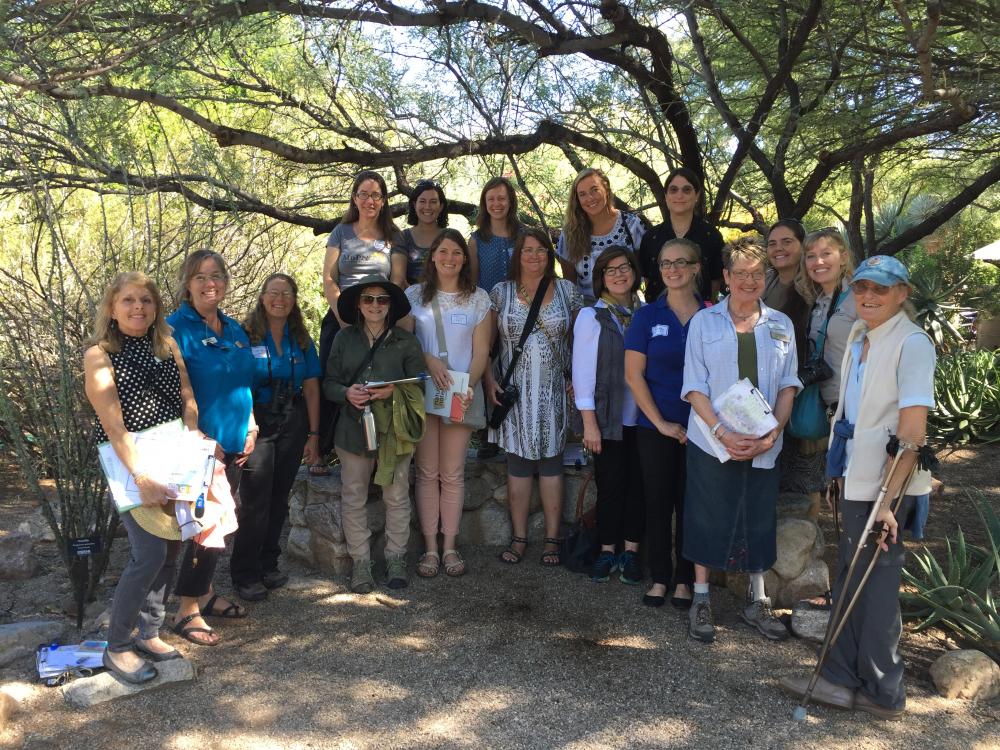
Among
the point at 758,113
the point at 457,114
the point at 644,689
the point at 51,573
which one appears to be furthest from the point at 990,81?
the point at 51,573

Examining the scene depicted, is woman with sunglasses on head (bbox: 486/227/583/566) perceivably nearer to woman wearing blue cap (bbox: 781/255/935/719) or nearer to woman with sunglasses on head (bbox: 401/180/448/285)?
woman with sunglasses on head (bbox: 401/180/448/285)

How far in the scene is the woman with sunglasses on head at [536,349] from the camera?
501cm

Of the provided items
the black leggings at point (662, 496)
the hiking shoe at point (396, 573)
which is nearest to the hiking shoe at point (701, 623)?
the black leggings at point (662, 496)

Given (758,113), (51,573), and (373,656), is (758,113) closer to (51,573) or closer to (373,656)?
(373,656)

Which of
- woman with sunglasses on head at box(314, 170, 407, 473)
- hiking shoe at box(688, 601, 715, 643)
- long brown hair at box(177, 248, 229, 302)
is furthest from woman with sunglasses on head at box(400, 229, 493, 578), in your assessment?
hiking shoe at box(688, 601, 715, 643)

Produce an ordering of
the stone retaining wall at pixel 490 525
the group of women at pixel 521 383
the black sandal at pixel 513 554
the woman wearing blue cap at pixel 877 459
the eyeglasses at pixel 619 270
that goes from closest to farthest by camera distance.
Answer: the woman wearing blue cap at pixel 877 459
the group of women at pixel 521 383
the stone retaining wall at pixel 490 525
the eyeglasses at pixel 619 270
the black sandal at pixel 513 554

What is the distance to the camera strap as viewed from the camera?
196 inches

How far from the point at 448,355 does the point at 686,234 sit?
1583 mm

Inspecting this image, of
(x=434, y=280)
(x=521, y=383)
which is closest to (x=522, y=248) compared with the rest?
(x=434, y=280)

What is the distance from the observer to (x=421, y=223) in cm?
546

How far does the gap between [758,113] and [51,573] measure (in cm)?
545

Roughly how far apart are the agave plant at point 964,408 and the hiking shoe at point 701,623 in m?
5.66

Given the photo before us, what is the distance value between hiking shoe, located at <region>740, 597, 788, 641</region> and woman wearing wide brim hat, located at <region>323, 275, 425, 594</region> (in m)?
1.91

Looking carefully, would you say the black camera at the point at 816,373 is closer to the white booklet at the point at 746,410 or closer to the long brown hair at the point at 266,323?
the white booklet at the point at 746,410
